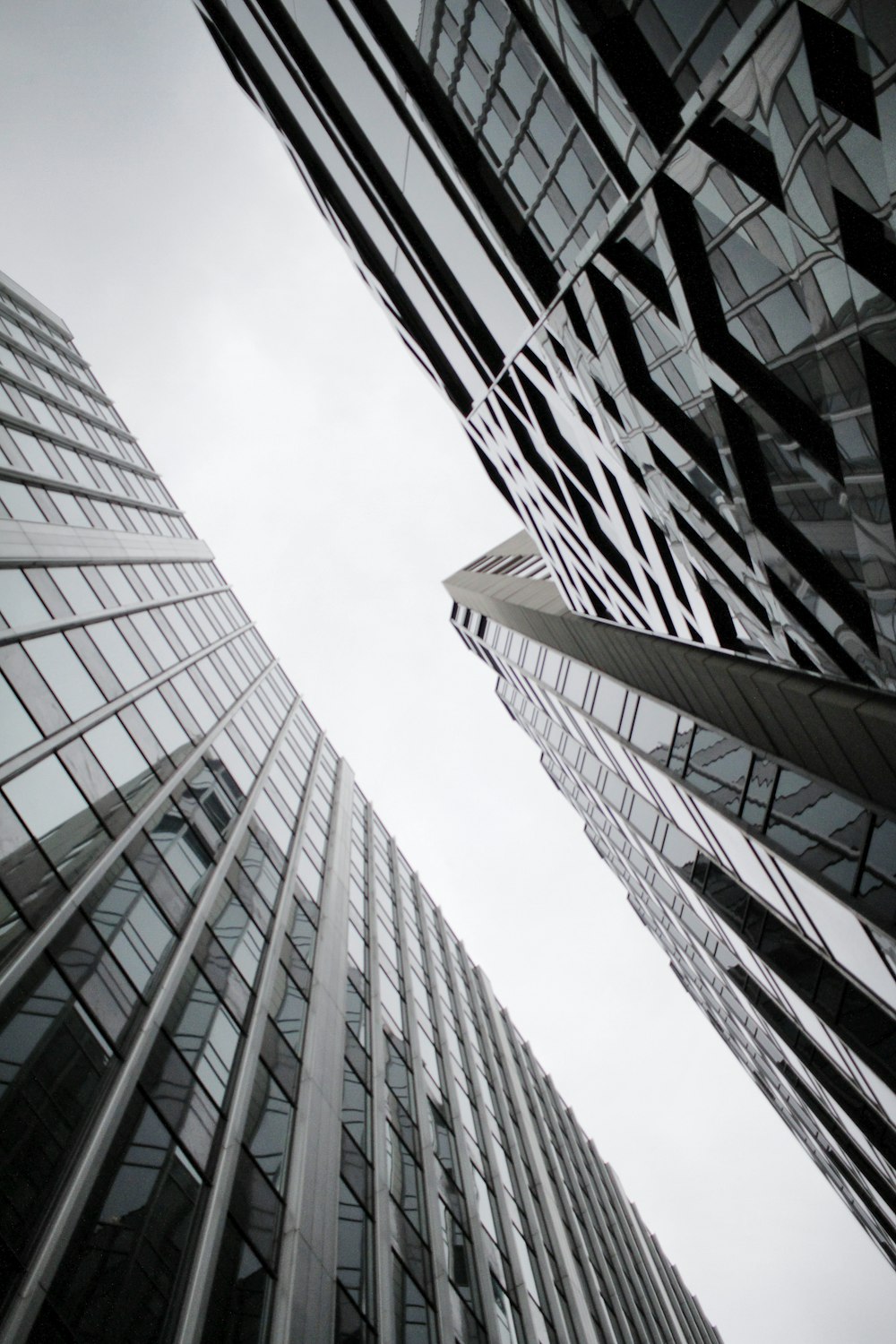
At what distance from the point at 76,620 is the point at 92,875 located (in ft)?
28.0

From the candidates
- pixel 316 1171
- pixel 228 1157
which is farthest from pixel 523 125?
pixel 316 1171

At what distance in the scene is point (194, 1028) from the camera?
14805mm

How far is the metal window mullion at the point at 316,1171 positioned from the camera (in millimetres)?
12414

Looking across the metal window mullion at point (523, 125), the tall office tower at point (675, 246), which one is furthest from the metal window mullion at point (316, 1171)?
the metal window mullion at point (523, 125)

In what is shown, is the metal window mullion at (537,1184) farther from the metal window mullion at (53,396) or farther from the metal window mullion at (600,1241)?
the metal window mullion at (53,396)

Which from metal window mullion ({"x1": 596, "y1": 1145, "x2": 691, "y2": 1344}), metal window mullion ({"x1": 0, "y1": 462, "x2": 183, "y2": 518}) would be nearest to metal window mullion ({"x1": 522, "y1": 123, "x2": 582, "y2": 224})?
metal window mullion ({"x1": 0, "y1": 462, "x2": 183, "y2": 518})

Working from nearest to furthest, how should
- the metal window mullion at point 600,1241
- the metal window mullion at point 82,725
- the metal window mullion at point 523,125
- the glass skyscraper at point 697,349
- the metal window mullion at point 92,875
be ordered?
the glass skyscraper at point 697,349, the metal window mullion at point 523,125, the metal window mullion at point 92,875, the metal window mullion at point 82,725, the metal window mullion at point 600,1241

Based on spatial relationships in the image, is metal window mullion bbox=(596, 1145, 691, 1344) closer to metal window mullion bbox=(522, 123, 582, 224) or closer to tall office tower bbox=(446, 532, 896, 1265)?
tall office tower bbox=(446, 532, 896, 1265)

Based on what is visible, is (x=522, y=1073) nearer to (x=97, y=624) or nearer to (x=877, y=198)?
(x=97, y=624)

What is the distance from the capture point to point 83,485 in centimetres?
2853

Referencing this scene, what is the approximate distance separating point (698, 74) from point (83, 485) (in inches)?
1059

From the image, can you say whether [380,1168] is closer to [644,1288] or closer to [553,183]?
[553,183]

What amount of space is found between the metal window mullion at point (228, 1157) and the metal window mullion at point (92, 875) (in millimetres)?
4994

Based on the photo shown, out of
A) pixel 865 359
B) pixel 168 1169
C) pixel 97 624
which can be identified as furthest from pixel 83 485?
pixel 865 359
